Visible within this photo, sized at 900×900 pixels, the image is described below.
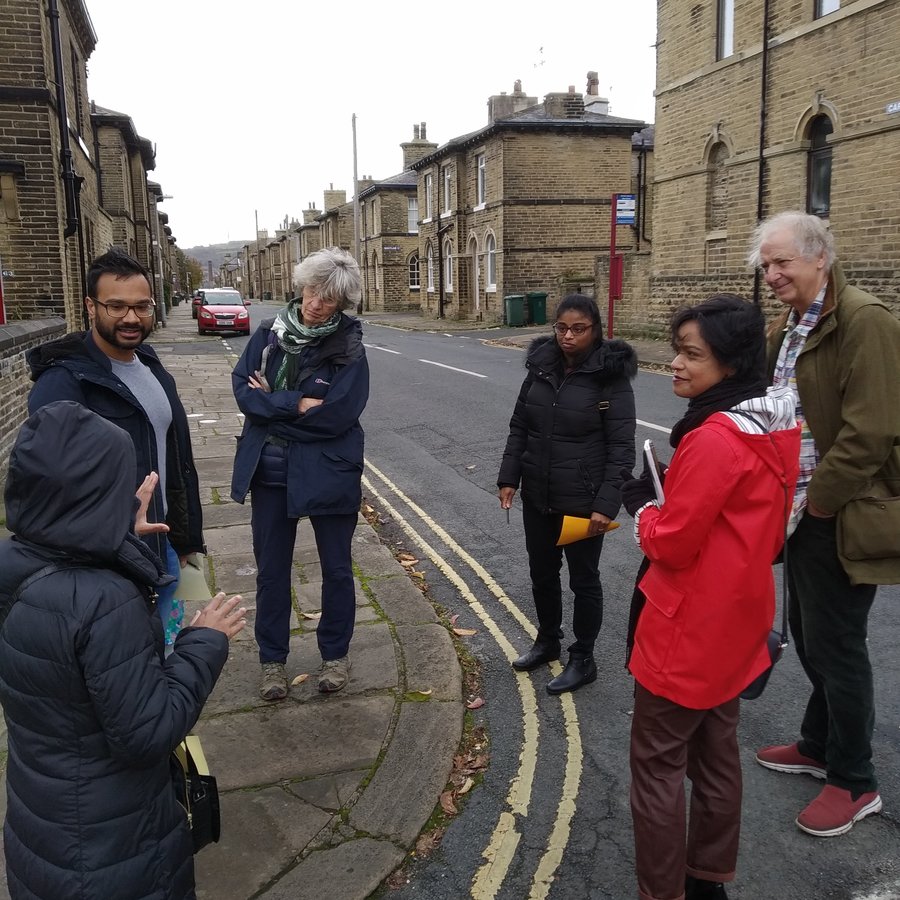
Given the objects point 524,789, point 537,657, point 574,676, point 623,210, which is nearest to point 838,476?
point 524,789

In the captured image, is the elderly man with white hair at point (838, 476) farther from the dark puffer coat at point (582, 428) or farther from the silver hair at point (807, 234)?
the dark puffer coat at point (582, 428)

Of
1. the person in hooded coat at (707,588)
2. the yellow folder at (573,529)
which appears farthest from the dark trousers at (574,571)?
the person in hooded coat at (707,588)

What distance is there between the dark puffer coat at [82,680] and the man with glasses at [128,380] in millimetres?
1137

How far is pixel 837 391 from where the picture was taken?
9.52ft

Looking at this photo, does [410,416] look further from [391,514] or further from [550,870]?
[550,870]

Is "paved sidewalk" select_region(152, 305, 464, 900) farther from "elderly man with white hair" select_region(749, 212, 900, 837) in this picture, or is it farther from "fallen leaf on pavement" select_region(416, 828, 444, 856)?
"elderly man with white hair" select_region(749, 212, 900, 837)

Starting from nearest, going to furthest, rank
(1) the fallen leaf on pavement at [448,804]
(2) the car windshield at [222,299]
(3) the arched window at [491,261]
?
(1) the fallen leaf on pavement at [448,804]
(2) the car windshield at [222,299]
(3) the arched window at [491,261]

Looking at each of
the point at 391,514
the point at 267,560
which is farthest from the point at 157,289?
the point at 267,560

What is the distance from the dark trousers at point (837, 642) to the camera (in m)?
2.98

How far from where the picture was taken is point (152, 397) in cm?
326

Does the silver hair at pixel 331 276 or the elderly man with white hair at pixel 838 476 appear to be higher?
the silver hair at pixel 331 276

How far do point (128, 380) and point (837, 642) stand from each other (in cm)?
276

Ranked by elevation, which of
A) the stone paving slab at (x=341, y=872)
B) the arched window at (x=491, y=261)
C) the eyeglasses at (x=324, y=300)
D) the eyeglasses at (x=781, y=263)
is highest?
the arched window at (x=491, y=261)

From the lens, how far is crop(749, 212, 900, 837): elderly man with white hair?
279cm
